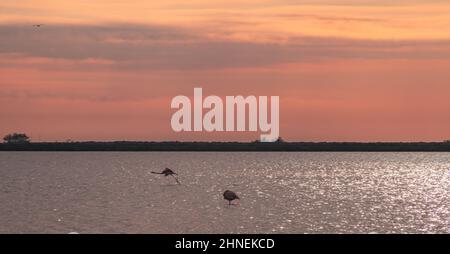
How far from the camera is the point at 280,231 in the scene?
4575cm

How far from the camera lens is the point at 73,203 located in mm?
64438

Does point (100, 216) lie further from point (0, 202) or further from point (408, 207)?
point (408, 207)

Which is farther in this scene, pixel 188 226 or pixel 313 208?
pixel 313 208

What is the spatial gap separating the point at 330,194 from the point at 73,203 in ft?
75.9
